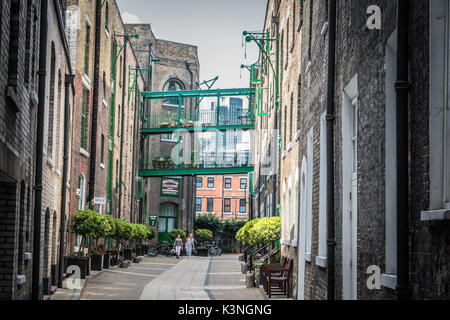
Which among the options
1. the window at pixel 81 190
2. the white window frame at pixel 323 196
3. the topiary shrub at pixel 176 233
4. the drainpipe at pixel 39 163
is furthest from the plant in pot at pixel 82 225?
the topiary shrub at pixel 176 233

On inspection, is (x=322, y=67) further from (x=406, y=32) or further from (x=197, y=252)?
(x=197, y=252)

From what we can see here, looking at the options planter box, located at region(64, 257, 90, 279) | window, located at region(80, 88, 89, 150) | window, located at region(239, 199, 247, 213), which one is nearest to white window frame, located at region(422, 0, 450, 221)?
planter box, located at region(64, 257, 90, 279)

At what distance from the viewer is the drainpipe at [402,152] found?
538cm

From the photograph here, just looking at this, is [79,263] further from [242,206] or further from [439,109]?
[242,206]

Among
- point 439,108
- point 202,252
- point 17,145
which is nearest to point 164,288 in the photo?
point 17,145

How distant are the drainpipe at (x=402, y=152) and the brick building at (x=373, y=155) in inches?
0.6

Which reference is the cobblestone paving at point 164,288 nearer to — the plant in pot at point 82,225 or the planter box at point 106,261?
the plant in pot at point 82,225

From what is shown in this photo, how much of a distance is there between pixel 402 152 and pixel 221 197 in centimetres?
7098

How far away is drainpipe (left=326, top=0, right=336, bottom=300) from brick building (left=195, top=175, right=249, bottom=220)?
6594 centimetres

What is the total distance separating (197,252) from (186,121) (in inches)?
437

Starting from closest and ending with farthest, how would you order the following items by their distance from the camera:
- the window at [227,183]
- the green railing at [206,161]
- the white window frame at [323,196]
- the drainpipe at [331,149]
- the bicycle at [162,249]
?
the drainpipe at [331,149]
the white window frame at [323,196]
the green railing at [206,161]
the bicycle at [162,249]
the window at [227,183]

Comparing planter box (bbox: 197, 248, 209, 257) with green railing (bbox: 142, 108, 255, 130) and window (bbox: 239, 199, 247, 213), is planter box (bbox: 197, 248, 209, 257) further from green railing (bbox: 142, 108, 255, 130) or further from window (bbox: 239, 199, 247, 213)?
window (bbox: 239, 199, 247, 213)

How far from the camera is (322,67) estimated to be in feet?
36.1
